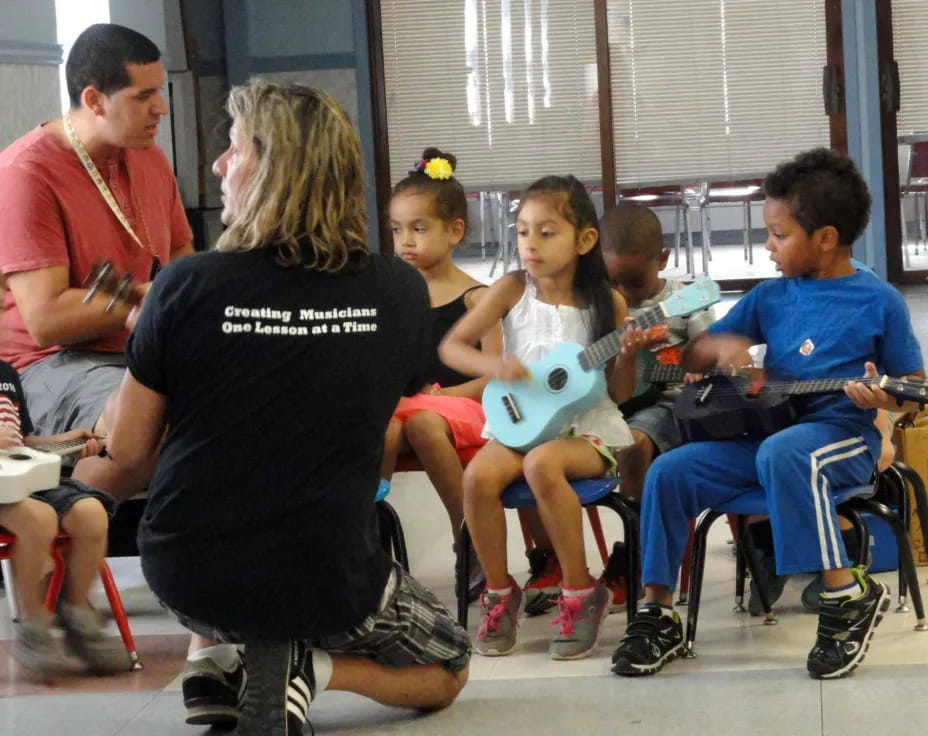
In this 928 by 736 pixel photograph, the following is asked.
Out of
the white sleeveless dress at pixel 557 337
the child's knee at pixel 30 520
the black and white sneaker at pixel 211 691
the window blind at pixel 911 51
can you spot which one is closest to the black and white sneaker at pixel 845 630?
the white sleeveless dress at pixel 557 337

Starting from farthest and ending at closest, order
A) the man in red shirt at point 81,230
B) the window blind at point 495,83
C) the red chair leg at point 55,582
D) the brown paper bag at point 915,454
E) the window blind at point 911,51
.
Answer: the window blind at point 495,83
the window blind at point 911,51
the brown paper bag at point 915,454
the man in red shirt at point 81,230
the red chair leg at point 55,582

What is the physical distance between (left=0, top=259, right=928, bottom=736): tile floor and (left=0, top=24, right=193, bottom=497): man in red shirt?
1.69 feet

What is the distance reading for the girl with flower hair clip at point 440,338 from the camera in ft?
10.5

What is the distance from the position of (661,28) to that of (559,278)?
225 inches

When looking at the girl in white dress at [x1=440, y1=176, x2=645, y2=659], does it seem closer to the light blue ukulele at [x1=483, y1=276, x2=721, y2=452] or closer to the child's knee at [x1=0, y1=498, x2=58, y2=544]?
the light blue ukulele at [x1=483, y1=276, x2=721, y2=452]

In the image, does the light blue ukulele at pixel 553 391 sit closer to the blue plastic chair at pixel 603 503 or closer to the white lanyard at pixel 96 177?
the blue plastic chair at pixel 603 503

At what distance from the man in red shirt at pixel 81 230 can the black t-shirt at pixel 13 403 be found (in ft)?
0.39

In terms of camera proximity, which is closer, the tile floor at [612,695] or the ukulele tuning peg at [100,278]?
the tile floor at [612,695]

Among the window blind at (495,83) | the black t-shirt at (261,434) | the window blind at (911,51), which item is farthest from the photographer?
the window blind at (495,83)

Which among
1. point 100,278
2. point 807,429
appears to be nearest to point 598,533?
point 807,429

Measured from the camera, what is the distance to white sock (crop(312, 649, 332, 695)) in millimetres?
2309

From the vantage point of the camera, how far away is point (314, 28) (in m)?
7.94

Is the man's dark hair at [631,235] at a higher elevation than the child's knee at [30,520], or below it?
higher

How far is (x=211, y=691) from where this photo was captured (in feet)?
7.88
